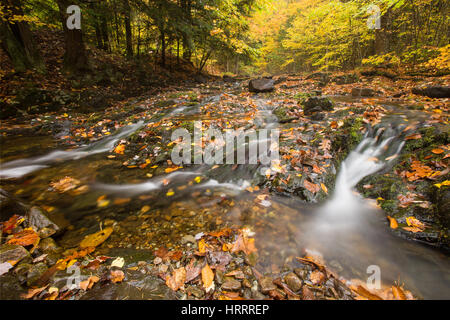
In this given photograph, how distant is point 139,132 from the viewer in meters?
5.20

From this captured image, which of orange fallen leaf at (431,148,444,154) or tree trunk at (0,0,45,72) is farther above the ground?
tree trunk at (0,0,45,72)

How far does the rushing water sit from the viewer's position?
6.02 ft

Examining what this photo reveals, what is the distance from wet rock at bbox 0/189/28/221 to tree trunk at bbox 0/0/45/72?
27.4ft

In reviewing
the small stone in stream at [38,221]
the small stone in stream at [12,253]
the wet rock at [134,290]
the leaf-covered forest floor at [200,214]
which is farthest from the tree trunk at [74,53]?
the wet rock at [134,290]

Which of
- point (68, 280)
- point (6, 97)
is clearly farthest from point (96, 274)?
point (6, 97)

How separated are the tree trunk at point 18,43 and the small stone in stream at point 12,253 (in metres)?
9.32

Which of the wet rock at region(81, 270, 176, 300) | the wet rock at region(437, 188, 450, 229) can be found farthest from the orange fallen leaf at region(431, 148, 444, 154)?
the wet rock at region(81, 270, 176, 300)

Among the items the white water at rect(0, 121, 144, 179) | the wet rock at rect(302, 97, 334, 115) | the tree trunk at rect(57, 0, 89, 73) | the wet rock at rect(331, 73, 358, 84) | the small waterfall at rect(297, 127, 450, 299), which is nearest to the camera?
the small waterfall at rect(297, 127, 450, 299)

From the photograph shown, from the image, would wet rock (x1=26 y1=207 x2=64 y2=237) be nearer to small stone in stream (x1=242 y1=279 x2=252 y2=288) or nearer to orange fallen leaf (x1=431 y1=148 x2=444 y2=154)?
small stone in stream (x1=242 y1=279 x2=252 y2=288)

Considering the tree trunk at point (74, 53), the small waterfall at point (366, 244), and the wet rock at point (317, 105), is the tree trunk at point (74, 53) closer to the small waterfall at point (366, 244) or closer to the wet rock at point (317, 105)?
the wet rock at point (317, 105)

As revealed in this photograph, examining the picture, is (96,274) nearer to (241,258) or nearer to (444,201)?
(241,258)

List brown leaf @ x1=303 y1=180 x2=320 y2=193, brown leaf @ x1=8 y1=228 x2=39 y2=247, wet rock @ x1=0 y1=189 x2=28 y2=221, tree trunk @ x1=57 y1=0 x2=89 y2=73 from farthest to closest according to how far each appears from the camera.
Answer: tree trunk @ x1=57 y1=0 x2=89 y2=73 < brown leaf @ x1=303 y1=180 x2=320 y2=193 < wet rock @ x1=0 y1=189 x2=28 y2=221 < brown leaf @ x1=8 y1=228 x2=39 y2=247

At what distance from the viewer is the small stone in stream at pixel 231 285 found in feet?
5.03

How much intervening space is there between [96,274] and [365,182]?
148 inches
